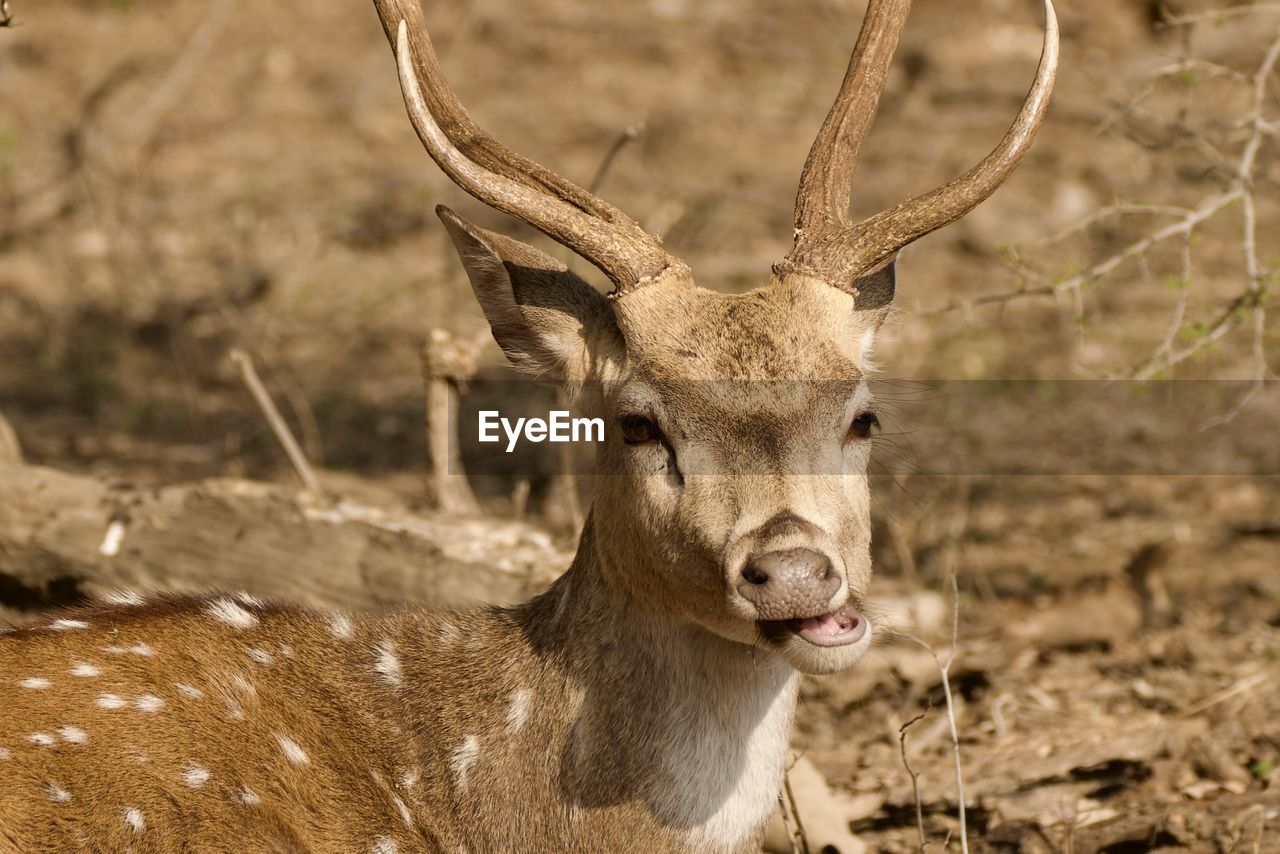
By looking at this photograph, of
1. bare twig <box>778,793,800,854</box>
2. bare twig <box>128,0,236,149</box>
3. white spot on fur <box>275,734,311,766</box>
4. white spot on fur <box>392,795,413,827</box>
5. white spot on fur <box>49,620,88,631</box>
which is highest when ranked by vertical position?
bare twig <box>128,0,236,149</box>

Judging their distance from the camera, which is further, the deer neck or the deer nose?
the deer neck

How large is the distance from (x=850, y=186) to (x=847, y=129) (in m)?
0.21

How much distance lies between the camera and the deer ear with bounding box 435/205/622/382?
4406 mm

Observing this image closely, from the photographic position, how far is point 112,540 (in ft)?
19.7

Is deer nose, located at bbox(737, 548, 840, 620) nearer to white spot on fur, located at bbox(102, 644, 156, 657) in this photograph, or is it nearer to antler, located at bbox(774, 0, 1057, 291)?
antler, located at bbox(774, 0, 1057, 291)

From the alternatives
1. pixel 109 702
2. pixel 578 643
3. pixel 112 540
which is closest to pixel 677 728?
pixel 578 643

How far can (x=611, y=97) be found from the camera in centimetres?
1334

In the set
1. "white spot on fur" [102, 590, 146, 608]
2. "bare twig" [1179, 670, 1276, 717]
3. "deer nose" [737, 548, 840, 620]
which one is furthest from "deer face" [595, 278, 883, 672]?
"bare twig" [1179, 670, 1276, 717]

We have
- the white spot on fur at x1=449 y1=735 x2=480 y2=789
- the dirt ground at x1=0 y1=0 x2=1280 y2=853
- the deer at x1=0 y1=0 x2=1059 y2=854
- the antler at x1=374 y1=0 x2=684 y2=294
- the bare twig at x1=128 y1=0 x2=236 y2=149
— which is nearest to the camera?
the deer at x1=0 y1=0 x2=1059 y2=854

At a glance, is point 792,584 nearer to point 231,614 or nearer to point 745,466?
point 745,466

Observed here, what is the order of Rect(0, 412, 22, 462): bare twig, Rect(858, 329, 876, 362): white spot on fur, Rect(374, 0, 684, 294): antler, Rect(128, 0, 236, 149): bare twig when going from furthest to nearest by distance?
Rect(128, 0, 236, 149): bare twig
Rect(0, 412, 22, 462): bare twig
Rect(858, 329, 876, 362): white spot on fur
Rect(374, 0, 684, 294): antler

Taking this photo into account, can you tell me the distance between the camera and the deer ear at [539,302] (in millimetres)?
4406

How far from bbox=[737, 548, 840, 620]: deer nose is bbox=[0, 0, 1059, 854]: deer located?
9cm

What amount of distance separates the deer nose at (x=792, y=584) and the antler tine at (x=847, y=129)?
1.16m
